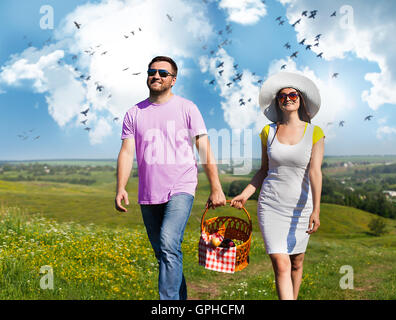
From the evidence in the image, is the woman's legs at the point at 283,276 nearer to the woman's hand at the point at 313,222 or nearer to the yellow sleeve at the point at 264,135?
the woman's hand at the point at 313,222

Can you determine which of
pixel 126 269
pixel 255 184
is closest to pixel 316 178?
pixel 255 184

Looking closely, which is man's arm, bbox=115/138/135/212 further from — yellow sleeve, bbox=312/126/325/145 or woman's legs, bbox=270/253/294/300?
yellow sleeve, bbox=312/126/325/145

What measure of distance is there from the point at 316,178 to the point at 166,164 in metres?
1.57

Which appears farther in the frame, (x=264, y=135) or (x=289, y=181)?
(x=264, y=135)

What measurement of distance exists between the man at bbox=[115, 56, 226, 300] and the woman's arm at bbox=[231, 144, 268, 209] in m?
0.23

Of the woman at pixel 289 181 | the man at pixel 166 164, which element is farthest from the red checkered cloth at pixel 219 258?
the woman at pixel 289 181

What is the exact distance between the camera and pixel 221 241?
452cm

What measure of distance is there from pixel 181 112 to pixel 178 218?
3.82 feet

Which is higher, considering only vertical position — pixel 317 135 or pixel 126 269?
pixel 317 135

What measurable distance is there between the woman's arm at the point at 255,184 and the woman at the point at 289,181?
0.05 ft

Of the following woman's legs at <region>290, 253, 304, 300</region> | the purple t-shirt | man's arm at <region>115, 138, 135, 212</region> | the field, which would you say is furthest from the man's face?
the field

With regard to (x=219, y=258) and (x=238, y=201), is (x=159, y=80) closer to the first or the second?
(x=238, y=201)

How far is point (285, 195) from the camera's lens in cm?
406
